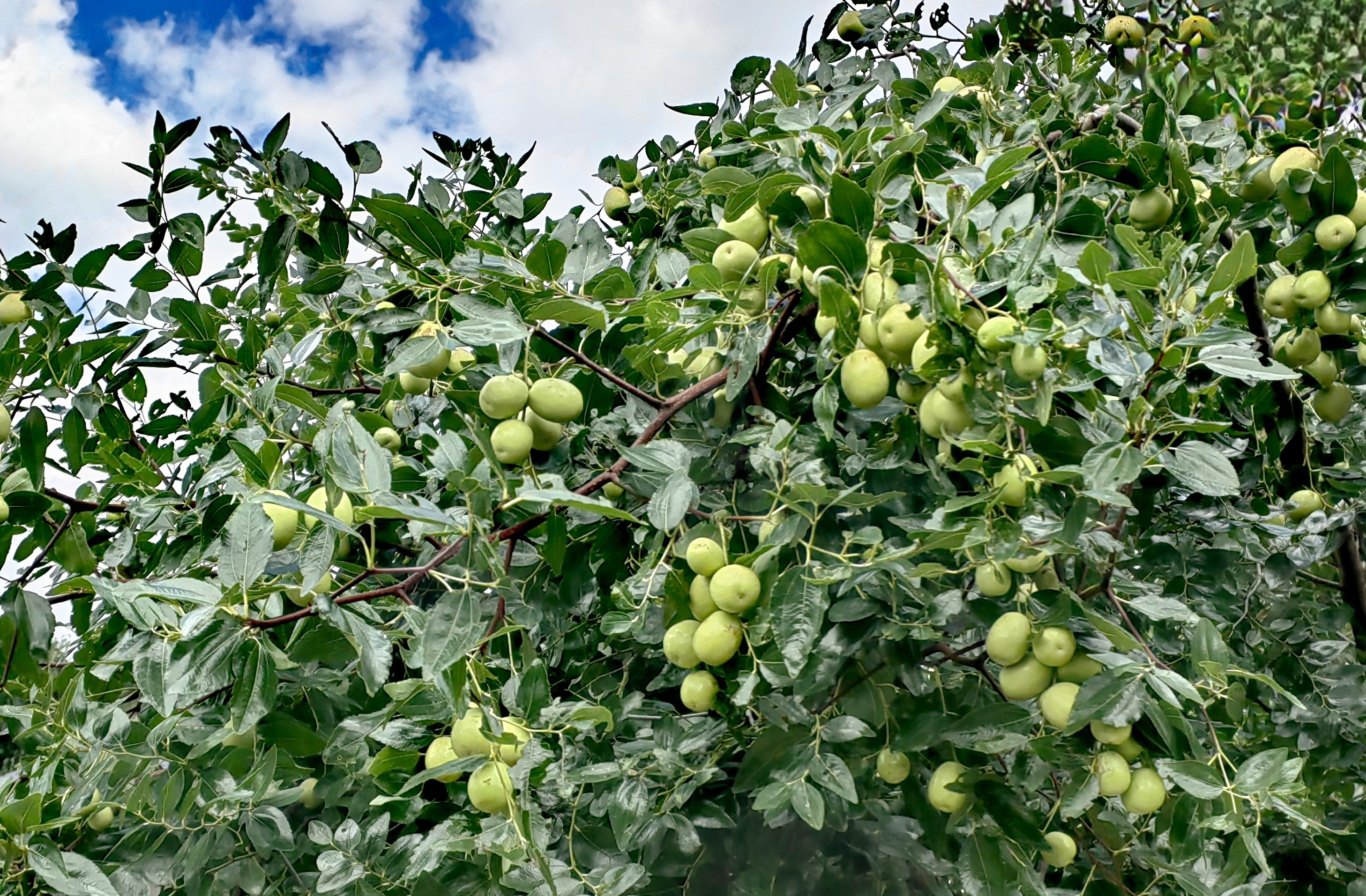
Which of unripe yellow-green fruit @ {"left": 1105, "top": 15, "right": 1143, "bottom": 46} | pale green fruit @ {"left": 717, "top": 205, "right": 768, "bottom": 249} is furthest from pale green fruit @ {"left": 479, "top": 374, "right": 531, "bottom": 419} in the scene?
unripe yellow-green fruit @ {"left": 1105, "top": 15, "right": 1143, "bottom": 46}

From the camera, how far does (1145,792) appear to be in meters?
1.13

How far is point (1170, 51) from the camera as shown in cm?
348

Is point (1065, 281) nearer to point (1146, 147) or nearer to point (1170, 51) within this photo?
point (1146, 147)

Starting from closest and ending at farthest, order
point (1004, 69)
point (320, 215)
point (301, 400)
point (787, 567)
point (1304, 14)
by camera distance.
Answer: point (787, 567) → point (301, 400) → point (320, 215) → point (1004, 69) → point (1304, 14)

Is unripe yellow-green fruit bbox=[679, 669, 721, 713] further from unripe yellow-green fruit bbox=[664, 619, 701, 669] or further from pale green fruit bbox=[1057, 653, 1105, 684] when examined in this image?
pale green fruit bbox=[1057, 653, 1105, 684]

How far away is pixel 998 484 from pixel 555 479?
42cm

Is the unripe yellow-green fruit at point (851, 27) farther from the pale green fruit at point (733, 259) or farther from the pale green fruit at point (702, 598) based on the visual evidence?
the pale green fruit at point (702, 598)

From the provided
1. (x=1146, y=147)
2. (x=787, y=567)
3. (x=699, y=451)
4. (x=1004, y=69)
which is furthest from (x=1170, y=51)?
(x=787, y=567)

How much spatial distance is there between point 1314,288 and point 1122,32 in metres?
1.21

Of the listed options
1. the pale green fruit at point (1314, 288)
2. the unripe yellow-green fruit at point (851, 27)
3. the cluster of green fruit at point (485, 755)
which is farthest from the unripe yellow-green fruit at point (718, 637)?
the unripe yellow-green fruit at point (851, 27)

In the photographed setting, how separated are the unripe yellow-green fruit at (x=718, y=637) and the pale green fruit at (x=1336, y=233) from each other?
970 mm

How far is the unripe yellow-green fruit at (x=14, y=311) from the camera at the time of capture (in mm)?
1750

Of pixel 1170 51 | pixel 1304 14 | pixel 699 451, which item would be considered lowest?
pixel 699 451

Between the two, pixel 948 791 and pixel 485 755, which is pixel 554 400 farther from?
pixel 948 791
